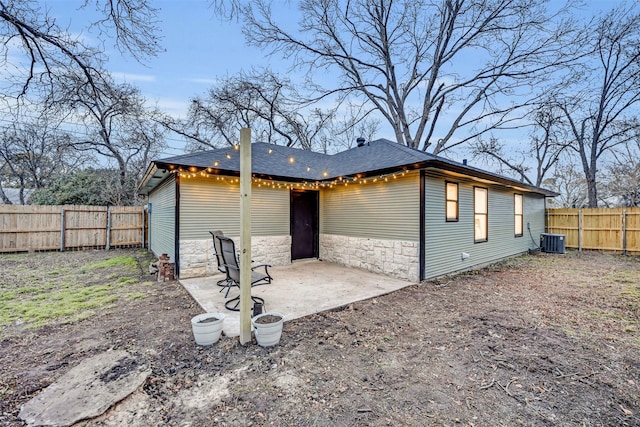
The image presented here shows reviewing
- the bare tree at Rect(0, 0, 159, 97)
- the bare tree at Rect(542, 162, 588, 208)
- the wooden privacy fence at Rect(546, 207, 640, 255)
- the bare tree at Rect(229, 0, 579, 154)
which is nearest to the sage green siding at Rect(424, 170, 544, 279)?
the wooden privacy fence at Rect(546, 207, 640, 255)

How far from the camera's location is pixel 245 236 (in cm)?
302

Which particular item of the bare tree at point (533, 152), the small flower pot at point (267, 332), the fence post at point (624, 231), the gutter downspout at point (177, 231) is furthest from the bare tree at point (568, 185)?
the gutter downspout at point (177, 231)

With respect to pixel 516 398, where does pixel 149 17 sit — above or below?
above

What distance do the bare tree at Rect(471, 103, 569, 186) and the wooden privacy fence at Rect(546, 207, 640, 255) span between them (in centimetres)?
640

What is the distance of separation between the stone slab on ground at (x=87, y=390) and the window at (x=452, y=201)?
660cm

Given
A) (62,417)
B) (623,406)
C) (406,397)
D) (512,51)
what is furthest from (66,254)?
(512,51)

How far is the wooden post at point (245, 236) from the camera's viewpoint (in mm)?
3020

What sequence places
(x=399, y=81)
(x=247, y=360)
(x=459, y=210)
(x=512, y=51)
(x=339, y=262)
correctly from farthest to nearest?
(x=399, y=81) → (x=512, y=51) → (x=339, y=262) → (x=459, y=210) → (x=247, y=360)

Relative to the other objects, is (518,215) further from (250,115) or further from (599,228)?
(250,115)

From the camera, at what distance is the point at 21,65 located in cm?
408

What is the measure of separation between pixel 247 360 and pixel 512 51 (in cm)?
1655

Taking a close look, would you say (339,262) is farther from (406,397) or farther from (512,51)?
(512,51)

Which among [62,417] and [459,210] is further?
[459,210]

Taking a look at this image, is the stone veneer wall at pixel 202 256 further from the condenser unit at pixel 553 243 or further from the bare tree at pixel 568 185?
the bare tree at pixel 568 185
